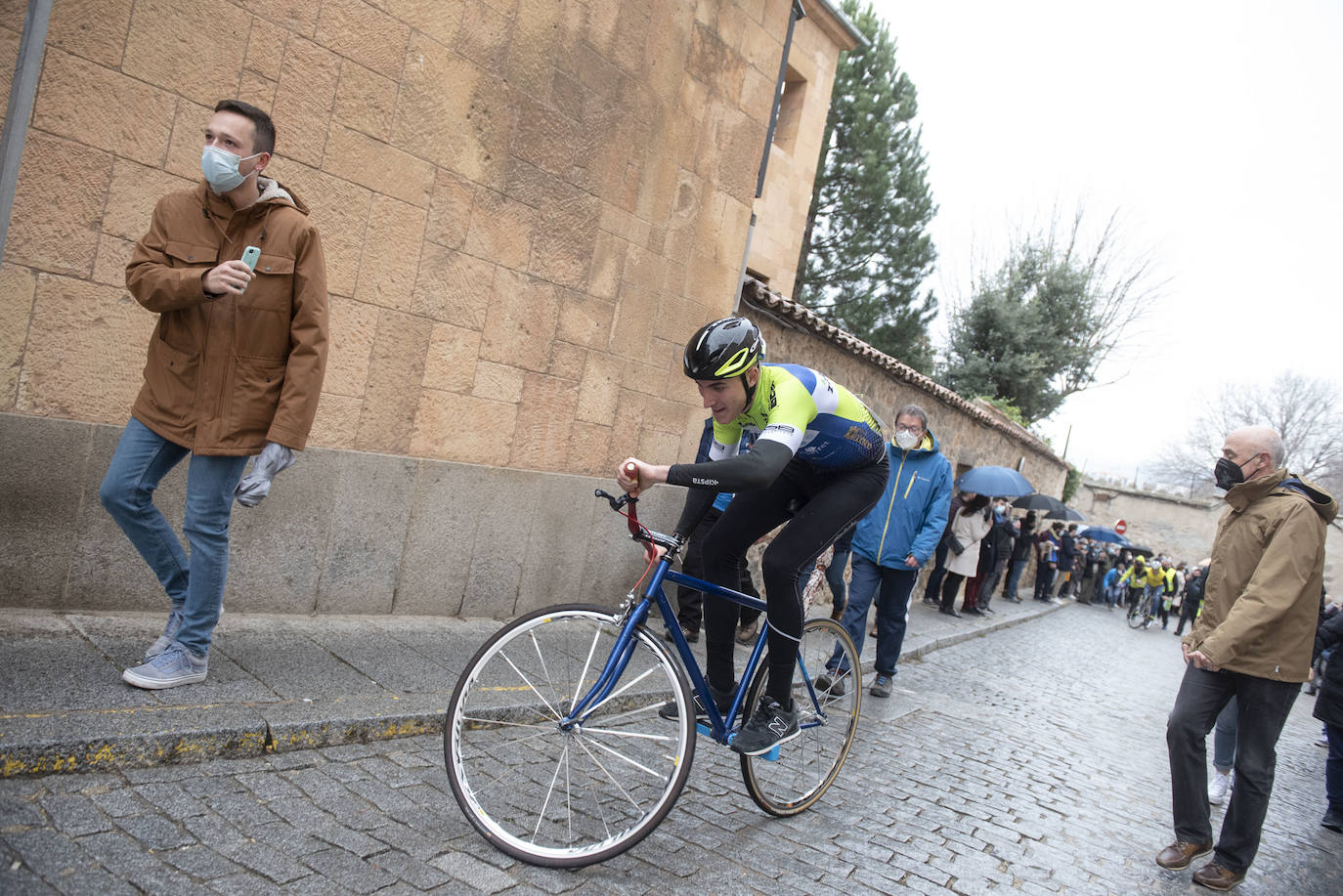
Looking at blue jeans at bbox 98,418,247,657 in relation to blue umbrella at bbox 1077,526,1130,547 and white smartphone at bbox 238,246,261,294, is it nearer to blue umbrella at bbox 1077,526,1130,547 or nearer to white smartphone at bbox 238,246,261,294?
white smartphone at bbox 238,246,261,294

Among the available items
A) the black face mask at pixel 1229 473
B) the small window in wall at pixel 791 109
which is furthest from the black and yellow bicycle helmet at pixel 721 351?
the small window in wall at pixel 791 109

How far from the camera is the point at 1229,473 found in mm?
4586

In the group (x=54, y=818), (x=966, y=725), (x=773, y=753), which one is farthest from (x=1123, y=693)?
(x=54, y=818)

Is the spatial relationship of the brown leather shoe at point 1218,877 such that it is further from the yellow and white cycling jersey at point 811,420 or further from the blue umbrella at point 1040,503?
the blue umbrella at point 1040,503

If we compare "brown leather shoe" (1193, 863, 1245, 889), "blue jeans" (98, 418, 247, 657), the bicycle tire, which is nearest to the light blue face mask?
"blue jeans" (98, 418, 247, 657)

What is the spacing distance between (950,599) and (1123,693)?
3.94 metres

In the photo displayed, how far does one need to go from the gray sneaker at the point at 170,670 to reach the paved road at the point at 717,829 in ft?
1.67

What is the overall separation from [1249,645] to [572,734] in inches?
131

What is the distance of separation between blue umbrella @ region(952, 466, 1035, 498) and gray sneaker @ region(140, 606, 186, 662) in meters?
11.7

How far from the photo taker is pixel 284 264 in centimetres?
373

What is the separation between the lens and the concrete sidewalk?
10.4 feet

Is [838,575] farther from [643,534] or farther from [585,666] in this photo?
[585,666]

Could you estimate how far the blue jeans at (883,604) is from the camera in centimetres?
693

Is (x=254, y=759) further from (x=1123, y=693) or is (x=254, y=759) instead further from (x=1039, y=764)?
(x=1123, y=693)
